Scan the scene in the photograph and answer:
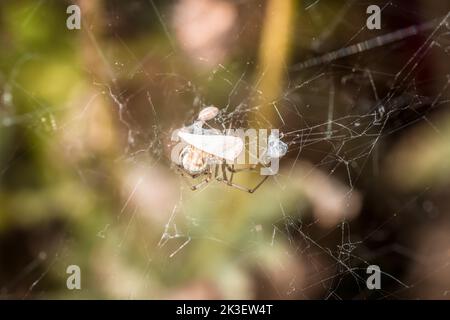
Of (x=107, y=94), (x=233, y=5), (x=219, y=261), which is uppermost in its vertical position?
(x=233, y=5)

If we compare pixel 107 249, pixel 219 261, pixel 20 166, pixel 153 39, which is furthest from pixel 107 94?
pixel 219 261

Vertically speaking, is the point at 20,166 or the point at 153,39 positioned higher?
the point at 153,39

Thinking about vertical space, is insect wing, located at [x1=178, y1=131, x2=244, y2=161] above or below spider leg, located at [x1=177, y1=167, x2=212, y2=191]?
above
